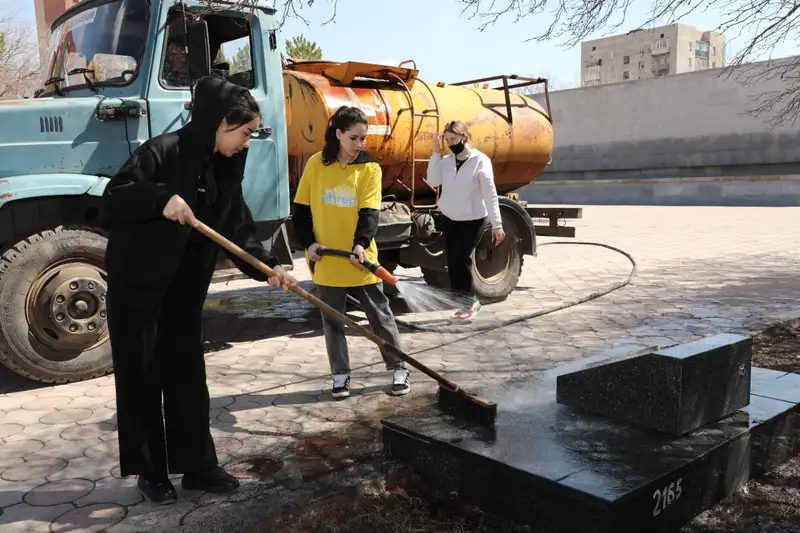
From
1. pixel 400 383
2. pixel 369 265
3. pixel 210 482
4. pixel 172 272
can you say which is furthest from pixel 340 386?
pixel 172 272

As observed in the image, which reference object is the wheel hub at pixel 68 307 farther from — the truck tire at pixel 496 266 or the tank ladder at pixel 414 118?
the truck tire at pixel 496 266

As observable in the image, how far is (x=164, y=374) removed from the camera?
3.06 metres

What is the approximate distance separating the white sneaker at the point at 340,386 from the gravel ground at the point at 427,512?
42.4 inches

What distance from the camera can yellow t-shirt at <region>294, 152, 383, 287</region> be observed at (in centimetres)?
433

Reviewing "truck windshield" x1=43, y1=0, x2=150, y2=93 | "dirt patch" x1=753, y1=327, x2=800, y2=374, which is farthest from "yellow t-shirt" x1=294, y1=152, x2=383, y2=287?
"dirt patch" x1=753, y1=327, x2=800, y2=374

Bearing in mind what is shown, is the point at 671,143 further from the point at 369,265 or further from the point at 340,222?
the point at 369,265

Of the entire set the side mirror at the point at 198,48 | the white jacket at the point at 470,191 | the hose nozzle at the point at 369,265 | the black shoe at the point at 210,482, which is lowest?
the black shoe at the point at 210,482

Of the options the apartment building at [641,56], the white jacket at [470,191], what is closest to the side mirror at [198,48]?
the white jacket at [470,191]

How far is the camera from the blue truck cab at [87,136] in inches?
185

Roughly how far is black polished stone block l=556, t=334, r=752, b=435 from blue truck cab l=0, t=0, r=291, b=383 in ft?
10.1

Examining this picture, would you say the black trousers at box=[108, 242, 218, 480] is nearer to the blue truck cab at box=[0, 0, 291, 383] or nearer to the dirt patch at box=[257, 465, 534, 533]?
the dirt patch at box=[257, 465, 534, 533]

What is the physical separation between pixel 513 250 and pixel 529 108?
5.73 feet

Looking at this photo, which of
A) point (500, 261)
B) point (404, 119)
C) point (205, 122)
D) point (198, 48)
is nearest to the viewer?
point (205, 122)

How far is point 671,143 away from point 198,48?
27.3 m
